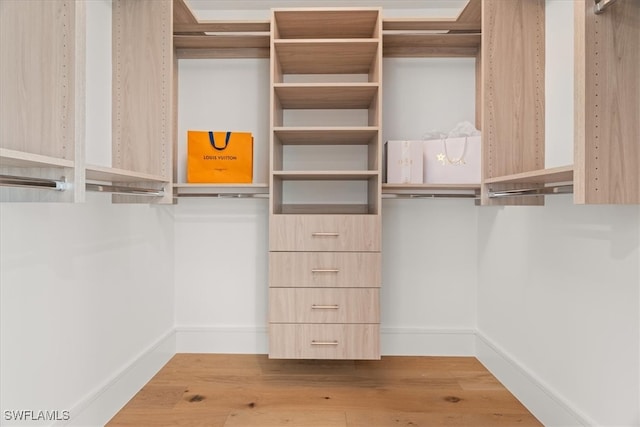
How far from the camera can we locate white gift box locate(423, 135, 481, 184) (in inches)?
81.0

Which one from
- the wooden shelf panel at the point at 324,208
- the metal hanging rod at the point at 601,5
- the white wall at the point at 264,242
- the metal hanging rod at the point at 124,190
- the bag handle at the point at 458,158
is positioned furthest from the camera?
the white wall at the point at 264,242

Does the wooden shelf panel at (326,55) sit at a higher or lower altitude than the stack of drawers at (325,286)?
higher

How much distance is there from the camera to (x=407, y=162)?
6.89 ft

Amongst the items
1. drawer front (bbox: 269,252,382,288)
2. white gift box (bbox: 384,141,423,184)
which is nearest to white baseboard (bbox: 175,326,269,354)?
drawer front (bbox: 269,252,382,288)

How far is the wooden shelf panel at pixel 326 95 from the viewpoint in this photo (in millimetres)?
2006

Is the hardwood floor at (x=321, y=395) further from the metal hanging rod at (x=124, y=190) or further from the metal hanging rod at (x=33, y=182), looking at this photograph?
the metal hanging rod at (x=33, y=182)

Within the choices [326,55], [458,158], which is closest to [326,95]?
[326,55]

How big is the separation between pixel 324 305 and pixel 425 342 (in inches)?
34.0

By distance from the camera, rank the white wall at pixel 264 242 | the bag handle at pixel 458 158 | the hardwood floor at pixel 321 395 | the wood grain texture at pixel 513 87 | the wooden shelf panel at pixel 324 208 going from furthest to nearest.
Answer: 1. the white wall at pixel 264 242
2. the wooden shelf panel at pixel 324 208
3. the bag handle at pixel 458 158
4. the wood grain texture at pixel 513 87
5. the hardwood floor at pixel 321 395

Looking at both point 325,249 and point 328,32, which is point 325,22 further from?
point 325,249

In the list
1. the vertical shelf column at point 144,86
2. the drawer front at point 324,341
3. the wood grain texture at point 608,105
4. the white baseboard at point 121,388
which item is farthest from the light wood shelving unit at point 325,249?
the wood grain texture at point 608,105

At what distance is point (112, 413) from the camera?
1753 millimetres

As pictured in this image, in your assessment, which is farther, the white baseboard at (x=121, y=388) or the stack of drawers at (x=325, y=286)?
the stack of drawers at (x=325, y=286)

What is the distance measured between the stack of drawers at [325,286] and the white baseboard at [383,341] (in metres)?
0.53
